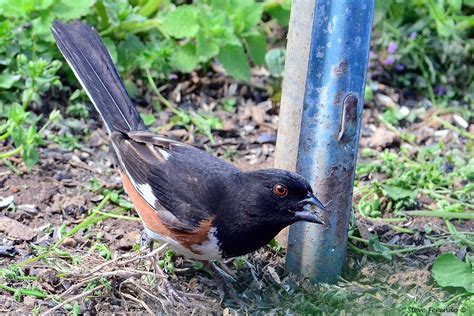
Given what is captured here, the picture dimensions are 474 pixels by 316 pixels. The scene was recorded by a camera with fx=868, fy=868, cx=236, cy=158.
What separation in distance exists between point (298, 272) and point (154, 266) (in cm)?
69

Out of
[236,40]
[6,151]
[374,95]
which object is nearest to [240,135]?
[236,40]

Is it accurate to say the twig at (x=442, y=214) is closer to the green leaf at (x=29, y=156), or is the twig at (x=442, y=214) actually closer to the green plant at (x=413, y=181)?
the green plant at (x=413, y=181)

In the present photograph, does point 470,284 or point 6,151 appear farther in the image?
point 6,151

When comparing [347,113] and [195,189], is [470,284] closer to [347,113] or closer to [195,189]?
[347,113]

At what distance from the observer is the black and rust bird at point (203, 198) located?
387 cm

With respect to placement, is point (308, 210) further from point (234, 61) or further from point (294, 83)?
point (234, 61)

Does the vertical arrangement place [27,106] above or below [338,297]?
above

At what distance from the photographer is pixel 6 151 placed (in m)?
5.01

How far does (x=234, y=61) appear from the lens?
5.63 m

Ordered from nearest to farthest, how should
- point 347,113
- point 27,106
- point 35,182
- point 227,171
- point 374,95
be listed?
1. point 347,113
2. point 227,171
3. point 35,182
4. point 27,106
5. point 374,95

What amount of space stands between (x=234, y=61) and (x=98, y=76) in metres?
1.25

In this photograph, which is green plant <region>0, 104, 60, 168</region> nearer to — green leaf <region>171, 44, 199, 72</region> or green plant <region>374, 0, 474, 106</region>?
green leaf <region>171, 44, 199, 72</region>

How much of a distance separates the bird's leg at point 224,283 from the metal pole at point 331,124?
1.03 ft

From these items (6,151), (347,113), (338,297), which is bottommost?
(338,297)
